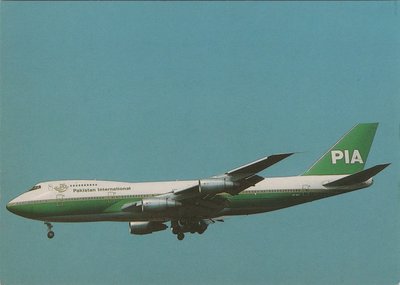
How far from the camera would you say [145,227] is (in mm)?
35500

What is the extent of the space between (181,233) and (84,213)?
16.9ft

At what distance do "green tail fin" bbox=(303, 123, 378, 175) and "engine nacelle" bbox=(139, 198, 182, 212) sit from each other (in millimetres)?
8432

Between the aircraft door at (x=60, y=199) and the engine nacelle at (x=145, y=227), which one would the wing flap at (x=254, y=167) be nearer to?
the engine nacelle at (x=145, y=227)

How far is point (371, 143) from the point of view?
36688 mm

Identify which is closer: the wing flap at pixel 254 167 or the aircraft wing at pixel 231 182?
the wing flap at pixel 254 167

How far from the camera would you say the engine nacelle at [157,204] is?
31.2 metres

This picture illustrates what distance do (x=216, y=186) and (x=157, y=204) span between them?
3.10m

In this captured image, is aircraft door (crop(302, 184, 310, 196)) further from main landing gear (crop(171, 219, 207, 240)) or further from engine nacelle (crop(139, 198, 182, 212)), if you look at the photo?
engine nacelle (crop(139, 198, 182, 212))

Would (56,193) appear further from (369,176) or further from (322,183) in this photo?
(369,176)

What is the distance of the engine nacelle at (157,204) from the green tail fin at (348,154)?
8.43m

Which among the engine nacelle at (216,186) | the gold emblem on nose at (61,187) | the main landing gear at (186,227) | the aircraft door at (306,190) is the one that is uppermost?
the gold emblem on nose at (61,187)

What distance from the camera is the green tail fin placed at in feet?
117

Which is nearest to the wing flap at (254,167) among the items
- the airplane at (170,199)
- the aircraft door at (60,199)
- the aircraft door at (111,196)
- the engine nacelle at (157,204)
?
the airplane at (170,199)

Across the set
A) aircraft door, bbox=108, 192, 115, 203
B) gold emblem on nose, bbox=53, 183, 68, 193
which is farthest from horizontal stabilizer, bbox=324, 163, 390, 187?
gold emblem on nose, bbox=53, 183, 68, 193
